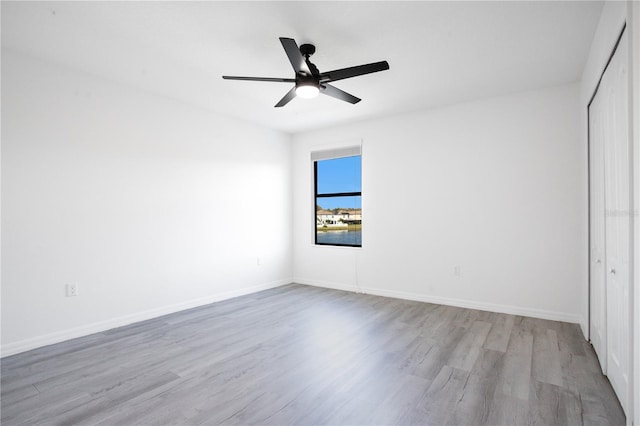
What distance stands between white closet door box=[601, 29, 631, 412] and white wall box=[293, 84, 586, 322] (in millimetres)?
1254

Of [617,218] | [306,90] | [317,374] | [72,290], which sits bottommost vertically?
[317,374]

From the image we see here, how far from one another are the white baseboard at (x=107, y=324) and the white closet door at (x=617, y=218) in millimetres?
4006

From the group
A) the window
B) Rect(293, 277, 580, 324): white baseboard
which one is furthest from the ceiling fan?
Rect(293, 277, 580, 324): white baseboard

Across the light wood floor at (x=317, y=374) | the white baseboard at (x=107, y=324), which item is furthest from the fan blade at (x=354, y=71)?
the white baseboard at (x=107, y=324)

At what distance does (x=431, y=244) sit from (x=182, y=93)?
11.8ft

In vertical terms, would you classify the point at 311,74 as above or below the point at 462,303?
above

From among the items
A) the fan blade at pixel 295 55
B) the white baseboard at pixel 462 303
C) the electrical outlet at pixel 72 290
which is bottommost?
the white baseboard at pixel 462 303

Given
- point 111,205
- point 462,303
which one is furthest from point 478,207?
point 111,205

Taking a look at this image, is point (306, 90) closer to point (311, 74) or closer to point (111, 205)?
point (311, 74)

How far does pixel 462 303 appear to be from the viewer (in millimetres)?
4094

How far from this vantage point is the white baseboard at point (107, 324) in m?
2.80

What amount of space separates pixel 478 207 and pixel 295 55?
291 centimetres

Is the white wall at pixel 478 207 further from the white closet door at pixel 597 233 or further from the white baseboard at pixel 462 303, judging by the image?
the white closet door at pixel 597 233

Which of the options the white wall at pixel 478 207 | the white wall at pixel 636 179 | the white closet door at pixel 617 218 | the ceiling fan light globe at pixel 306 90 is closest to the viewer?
the white wall at pixel 636 179
